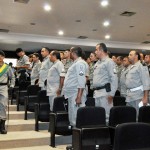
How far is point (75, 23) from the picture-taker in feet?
33.3

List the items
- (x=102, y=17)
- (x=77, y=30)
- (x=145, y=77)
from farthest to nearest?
(x=77, y=30) → (x=102, y=17) → (x=145, y=77)

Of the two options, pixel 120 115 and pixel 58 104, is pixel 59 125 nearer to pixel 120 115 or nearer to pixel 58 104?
pixel 58 104

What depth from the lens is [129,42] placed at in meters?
14.2

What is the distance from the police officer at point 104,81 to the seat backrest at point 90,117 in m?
0.55

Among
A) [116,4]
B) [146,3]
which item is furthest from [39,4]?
[146,3]

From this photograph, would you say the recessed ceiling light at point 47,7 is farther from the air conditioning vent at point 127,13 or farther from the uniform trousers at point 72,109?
the uniform trousers at point 72,109

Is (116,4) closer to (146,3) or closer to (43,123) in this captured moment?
(146,3)

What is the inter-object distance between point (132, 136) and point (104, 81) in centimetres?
182

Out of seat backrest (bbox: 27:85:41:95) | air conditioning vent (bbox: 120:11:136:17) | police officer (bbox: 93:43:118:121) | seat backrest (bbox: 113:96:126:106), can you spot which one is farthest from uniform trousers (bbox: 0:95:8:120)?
air conditioning vent (bbox: 120:11:136:17)

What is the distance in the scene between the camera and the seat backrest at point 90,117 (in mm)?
3426

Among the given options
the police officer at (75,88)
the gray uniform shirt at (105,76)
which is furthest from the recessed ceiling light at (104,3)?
the police officer at (75,88)

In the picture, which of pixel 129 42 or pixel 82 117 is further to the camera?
pixel 129 42

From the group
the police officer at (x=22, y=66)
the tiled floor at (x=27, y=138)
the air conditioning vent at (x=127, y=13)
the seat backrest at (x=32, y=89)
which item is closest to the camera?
the tiled floor at (x=27, y=138)

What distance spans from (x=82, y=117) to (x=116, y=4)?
503 cm
